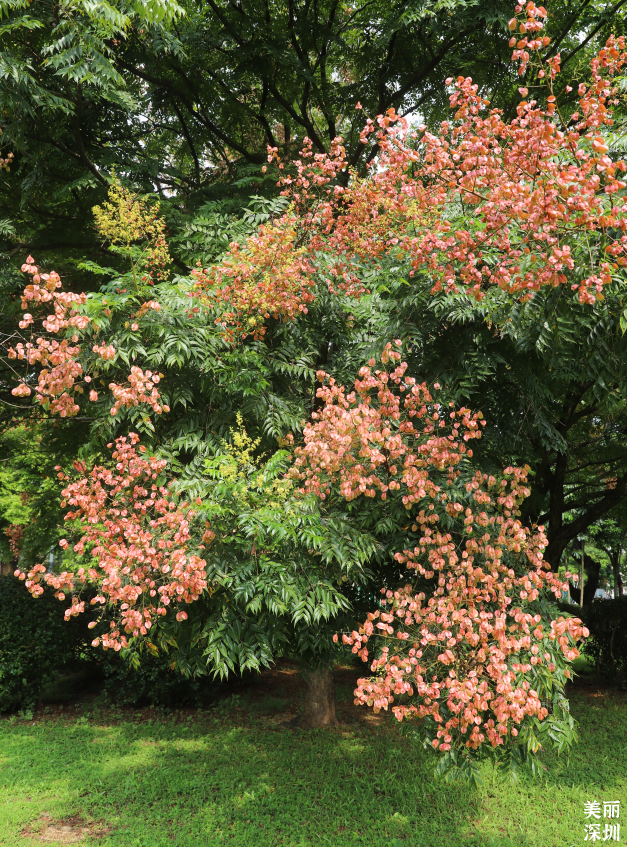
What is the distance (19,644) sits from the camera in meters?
9.13

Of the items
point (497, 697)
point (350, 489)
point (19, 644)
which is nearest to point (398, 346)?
point (350, 489)

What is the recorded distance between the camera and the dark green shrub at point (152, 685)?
9.38 metres

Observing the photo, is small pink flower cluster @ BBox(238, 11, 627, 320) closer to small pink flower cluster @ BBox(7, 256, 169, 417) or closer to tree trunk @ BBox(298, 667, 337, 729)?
small pink flower cluster @ BBox(7, 256, 169, 417)

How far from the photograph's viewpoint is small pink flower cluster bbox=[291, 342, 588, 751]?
412 centimetres

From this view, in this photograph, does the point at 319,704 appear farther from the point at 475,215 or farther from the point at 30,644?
the point at 475,215

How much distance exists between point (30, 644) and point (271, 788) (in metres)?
4.69

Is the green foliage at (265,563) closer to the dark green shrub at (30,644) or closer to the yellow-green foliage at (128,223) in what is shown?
the yellow-green foliage at (128,223)

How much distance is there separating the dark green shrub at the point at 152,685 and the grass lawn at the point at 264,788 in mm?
331

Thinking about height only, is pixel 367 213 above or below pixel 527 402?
above

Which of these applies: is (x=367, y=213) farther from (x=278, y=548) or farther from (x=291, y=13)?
(x=291, y=13)

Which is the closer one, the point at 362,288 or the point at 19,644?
the point at 362,288

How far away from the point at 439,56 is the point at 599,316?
542 cm

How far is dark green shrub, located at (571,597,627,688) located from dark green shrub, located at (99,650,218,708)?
7023 mm

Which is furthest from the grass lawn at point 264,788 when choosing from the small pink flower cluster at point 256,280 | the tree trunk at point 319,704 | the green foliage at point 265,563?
the small pink flower cluster at point 256,280
